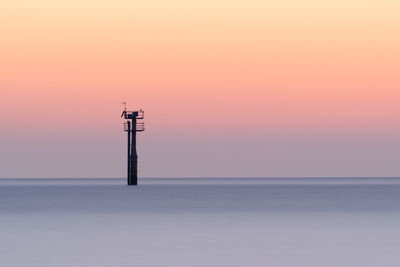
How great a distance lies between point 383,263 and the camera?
19.2 meters

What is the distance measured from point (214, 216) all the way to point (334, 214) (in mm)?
5738

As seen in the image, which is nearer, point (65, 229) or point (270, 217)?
point (65, 229)

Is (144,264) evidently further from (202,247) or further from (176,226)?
(176,226)

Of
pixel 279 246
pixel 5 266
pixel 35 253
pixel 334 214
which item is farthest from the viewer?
pixel 334 214

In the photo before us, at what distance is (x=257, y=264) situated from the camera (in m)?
19.0

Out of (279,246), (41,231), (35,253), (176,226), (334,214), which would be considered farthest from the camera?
(334,214)

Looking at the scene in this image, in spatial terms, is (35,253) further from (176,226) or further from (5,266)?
(176,226)

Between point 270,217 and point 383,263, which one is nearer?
point 383,263

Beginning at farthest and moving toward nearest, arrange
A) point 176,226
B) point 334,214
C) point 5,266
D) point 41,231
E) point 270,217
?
point 334,214
point 270,217
point 176,226
point 41,231
point 5,266

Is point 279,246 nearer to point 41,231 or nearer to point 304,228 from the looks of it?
point 304,228

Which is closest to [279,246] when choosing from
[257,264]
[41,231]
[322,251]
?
[322,251]

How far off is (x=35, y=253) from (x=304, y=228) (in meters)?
10.9

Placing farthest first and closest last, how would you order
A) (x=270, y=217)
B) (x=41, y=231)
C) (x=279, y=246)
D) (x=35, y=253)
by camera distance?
(x=270, y=217) → (x=41, y=231) → (x=279, y=246) → (x=35, y=253)

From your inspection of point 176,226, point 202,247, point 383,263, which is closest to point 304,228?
point 176,226
